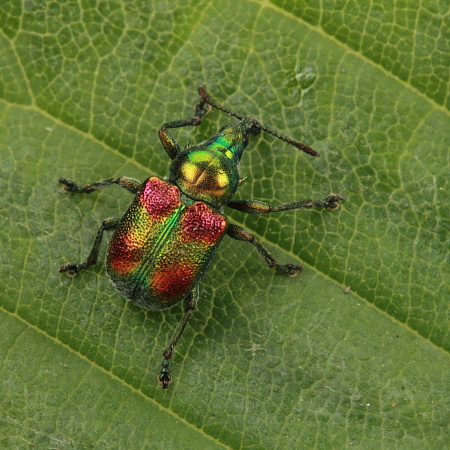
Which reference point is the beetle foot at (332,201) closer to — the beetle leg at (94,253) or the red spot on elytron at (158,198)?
the red spot on elytron at (158,198)

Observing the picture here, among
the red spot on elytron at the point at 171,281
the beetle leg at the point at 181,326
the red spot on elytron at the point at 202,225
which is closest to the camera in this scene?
the red spot on elytron at the point at 171,281

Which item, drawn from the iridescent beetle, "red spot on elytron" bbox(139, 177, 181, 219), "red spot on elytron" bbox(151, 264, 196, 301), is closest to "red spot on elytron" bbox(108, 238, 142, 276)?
the iridescent beetle

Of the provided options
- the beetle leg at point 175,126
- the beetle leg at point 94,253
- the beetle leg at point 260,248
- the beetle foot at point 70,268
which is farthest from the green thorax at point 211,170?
the beetle foot at point 70,268

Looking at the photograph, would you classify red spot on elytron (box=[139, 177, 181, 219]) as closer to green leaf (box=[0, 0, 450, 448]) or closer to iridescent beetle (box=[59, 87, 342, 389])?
iridescent beetle (box=[59, 87, 342, 389])

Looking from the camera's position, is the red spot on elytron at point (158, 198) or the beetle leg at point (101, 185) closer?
the red spot on elytron at point (158, 198)

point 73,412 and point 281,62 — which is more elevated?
point 281,62

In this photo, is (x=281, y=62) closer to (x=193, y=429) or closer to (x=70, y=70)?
(x=70, y=70)

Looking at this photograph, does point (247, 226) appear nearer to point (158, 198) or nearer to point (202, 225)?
point (202, 225)

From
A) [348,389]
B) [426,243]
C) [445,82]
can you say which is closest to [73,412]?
[348,389]
